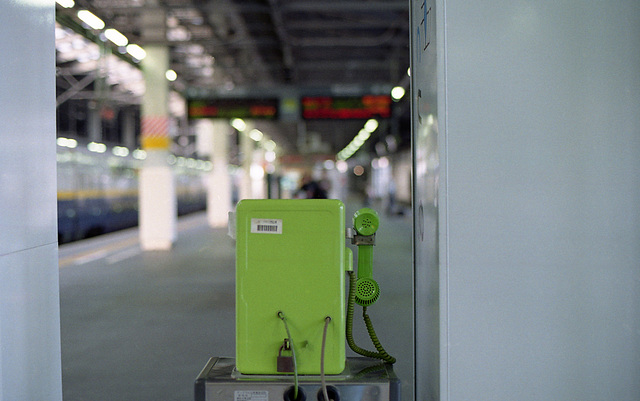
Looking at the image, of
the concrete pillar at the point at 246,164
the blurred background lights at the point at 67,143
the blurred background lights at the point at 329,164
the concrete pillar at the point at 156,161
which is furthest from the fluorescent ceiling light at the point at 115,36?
the blurred background lights at the point at 329,164

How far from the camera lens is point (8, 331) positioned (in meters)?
2.46

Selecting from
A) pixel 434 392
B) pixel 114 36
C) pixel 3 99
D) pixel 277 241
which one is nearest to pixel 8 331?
pixel 3 99

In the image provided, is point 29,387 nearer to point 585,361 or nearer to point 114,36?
point 585,361

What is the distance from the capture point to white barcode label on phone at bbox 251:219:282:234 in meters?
2.30

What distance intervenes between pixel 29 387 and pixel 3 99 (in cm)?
134

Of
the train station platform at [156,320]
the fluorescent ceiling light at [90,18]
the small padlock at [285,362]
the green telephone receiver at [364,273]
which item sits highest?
the fluorescent ceiling light at [90,18]

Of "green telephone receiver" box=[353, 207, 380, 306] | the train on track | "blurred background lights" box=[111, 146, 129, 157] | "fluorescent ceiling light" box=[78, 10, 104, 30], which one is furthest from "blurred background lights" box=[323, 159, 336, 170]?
"green telephone receiver" box=[353, 207, 380, 306]

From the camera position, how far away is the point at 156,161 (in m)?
13.0

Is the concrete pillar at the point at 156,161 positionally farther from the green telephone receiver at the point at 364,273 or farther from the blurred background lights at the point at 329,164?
the blurred background lights at the point at 329,164

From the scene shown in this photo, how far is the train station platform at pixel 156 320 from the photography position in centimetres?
430

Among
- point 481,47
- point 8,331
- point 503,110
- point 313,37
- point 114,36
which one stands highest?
point 313,37

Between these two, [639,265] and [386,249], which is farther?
[386,249]

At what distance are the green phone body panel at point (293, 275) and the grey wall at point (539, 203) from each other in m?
0.43

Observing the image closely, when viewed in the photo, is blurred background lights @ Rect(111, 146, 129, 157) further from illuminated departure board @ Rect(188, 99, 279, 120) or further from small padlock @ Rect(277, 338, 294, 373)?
small padlock @ Rect(277, 338, 294, 373)
